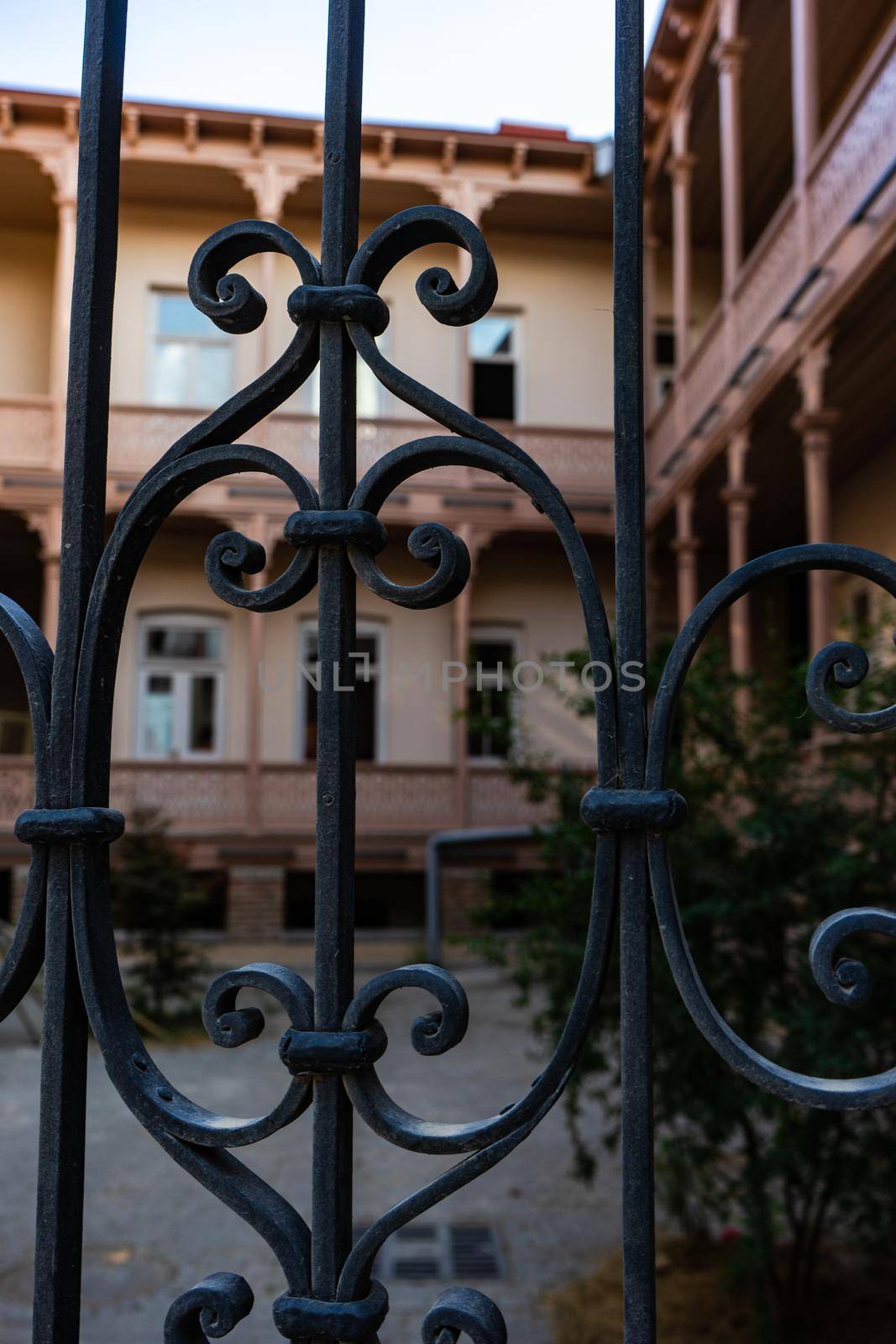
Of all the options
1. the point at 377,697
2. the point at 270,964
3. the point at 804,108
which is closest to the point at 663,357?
the point at 377,697

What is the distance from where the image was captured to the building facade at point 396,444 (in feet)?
37.8

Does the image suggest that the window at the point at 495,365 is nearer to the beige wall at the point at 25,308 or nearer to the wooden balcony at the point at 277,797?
the wooden balcony at the point at 277,797

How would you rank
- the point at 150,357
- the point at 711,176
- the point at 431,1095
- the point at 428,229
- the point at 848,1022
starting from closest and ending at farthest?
the point at 428,229
the point at 848,1022
the point at 431,1095
the point at 711,176
the point at 150,357

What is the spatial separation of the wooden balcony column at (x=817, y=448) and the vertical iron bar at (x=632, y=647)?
7112 millimetres

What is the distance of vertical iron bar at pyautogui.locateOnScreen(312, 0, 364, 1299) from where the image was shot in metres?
0.86

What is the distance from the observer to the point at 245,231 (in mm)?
956

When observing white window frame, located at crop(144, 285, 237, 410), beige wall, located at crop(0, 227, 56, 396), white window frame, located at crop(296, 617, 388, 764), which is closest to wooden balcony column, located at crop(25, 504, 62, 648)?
beige wall, located at crop(0, 227, 56, 396)

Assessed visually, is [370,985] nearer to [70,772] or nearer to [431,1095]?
[70,772]

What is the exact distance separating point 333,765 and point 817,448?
7.89 meters

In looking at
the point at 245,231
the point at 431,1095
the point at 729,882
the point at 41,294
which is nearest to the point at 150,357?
the point at 41,294

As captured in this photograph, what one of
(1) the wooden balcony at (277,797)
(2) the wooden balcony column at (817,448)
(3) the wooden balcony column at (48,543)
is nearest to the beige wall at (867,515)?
(2) the wooden balcony column at (817,448)

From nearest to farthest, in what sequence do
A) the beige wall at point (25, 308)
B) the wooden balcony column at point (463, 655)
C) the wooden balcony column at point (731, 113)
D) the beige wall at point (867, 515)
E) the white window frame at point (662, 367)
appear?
the wooden balcony column at point (731, 113) → the beige wall at point (867, 515) → the wooden balcony column at point (463, 655) → the beige wall at point (25, 308) → the white window frame at point (662, 367)

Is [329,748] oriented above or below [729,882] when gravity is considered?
above

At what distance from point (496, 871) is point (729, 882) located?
9.69 m
